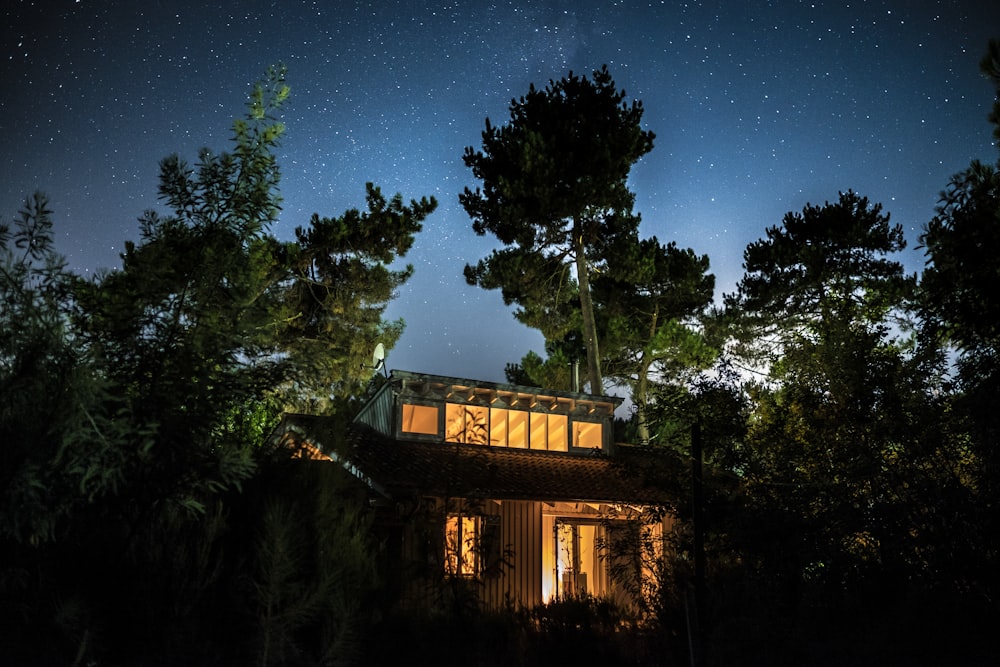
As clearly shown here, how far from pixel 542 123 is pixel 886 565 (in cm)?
1914

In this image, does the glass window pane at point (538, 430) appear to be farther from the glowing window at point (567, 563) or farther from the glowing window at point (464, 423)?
the glowing window at point (567, 563)

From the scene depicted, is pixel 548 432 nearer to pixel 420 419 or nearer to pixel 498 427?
pixel 498 427

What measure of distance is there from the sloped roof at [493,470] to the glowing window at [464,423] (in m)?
0.58

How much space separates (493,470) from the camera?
39.2ft

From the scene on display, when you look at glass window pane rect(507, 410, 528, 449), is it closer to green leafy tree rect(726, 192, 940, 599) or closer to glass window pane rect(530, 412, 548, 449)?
glass window pane rect(530, 412, 548, 449)

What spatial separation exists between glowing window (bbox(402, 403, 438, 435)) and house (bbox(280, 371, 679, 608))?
25 millimetres

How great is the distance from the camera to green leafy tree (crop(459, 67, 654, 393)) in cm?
2453

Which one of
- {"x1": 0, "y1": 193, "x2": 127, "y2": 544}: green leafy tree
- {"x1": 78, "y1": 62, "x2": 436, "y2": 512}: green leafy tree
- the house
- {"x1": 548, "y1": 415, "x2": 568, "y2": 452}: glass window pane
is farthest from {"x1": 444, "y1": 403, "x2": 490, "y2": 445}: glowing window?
{"x1": 0, "y1": 193, "x2": 127, "y2": 544}: green leafy tree

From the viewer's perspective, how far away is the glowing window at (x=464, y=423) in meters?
19.7

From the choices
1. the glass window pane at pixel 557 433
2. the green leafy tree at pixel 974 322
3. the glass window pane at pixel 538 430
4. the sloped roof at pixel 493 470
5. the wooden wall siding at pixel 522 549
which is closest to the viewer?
the green leafy tree at pixel 974 322

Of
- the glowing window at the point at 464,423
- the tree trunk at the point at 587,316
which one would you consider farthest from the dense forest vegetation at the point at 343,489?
the tree trunk at the point at 587,316

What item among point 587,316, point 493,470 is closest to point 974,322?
point 493,470

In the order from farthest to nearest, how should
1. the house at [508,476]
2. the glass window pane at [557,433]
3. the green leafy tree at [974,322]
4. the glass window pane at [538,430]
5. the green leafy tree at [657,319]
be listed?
the green leafy tree at [657,319]
the glass window pane at [557,433]
the glass window pane at [538,430]
the house at [508,476]
the green leafy tree at [974,322]

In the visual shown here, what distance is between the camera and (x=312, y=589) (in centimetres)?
816
